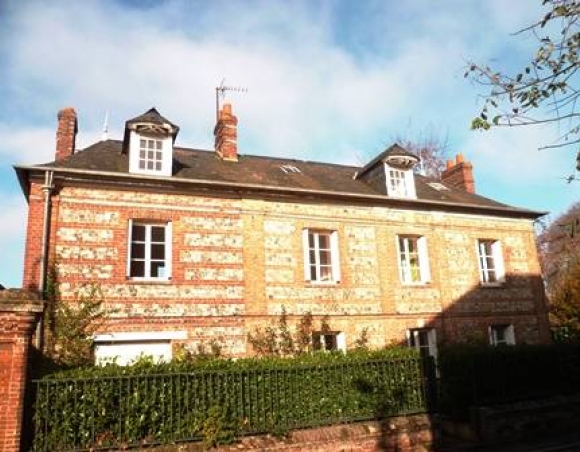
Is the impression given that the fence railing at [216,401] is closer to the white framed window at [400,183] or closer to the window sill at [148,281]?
the window sill at [148,281]

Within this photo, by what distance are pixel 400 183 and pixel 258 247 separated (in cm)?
589

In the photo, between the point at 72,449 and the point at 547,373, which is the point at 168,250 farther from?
the point at 547,373

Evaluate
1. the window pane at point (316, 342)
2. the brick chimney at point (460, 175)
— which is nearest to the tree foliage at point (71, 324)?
the window pane at point (316, 342)

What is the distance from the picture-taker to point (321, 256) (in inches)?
605

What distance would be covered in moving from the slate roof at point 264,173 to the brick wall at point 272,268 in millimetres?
546

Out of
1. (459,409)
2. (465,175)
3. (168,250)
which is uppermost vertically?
(465,175)

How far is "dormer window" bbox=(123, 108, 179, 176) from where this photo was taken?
13.8 m

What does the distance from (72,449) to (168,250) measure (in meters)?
6.31

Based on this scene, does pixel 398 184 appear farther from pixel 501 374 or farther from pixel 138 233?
pixel 138 233

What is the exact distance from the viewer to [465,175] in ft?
67.6

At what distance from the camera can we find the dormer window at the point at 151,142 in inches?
544

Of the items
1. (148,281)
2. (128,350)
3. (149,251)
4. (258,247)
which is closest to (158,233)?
(149,251)

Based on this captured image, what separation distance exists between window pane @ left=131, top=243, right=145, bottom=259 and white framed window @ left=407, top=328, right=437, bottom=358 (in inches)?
329

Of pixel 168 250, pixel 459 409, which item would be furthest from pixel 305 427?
pixel 168 250
